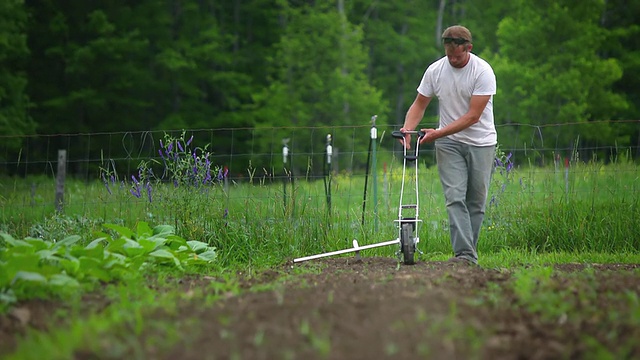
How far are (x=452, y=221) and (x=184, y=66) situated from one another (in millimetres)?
23127

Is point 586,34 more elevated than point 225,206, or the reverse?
point 586,34

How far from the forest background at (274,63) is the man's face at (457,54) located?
1639 centimetres

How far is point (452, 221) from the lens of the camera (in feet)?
23.7

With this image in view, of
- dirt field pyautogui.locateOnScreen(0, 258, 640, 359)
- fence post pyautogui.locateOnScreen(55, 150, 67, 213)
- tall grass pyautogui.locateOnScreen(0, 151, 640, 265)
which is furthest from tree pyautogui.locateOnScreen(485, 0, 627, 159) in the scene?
dirt field pyautogui.locateOnScreen(0, 258, 640, 359)

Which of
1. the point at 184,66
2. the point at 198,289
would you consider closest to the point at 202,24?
the point at 184,66

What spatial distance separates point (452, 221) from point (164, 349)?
12.8ft

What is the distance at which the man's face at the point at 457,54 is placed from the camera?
278 inches

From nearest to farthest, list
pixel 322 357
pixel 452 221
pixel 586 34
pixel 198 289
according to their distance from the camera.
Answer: pixel 322 357 < pixel 198 289 < pixel 452 221 < pixel 586 34

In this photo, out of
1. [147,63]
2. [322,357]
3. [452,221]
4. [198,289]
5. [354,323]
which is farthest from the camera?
[147,63]

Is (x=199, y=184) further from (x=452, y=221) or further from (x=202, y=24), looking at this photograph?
(x=202, y=24)

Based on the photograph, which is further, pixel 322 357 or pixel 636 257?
pixel 636 257

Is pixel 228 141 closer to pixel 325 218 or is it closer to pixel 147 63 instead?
pixel 147 63

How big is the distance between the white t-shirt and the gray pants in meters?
0.09

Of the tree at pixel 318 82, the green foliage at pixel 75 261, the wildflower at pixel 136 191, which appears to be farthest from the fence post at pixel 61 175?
the tree at pixel 318 82
